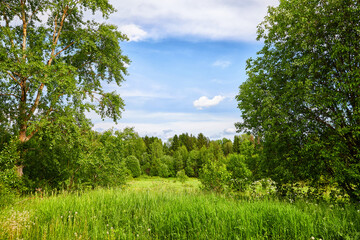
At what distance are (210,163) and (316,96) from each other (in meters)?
9.34

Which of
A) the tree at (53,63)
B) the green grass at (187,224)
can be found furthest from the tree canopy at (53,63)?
the green grass at (187,224)

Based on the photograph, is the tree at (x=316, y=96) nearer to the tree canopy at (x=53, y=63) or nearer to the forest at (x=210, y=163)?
the forest at (x=210, y=163)

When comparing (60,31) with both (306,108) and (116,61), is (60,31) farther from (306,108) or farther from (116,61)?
(306,108)

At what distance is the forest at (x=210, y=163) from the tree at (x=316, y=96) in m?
0.06

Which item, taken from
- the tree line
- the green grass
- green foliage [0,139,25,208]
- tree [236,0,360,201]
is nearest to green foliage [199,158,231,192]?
the tree line

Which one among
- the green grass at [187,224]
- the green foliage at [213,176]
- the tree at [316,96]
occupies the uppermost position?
the tree at [316,96]

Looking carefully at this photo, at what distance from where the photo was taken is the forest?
15.3 ft

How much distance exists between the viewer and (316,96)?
8164mm

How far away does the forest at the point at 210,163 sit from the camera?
15.3 ft

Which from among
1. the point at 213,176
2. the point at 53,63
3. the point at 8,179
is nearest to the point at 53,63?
the point at 53,63

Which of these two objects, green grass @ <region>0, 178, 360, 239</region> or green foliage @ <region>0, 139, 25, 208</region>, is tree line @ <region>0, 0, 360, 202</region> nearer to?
green foliage @ <region>0, 139, 25, 208</region>

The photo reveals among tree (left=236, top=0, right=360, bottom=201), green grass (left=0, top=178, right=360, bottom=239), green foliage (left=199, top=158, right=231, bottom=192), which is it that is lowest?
green foliage (left=199, top=158, right=231, bottom=192)

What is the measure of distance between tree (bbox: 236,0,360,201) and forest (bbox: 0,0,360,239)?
60 mm

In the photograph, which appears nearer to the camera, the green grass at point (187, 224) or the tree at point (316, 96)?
the green grass at point (187, 224)
